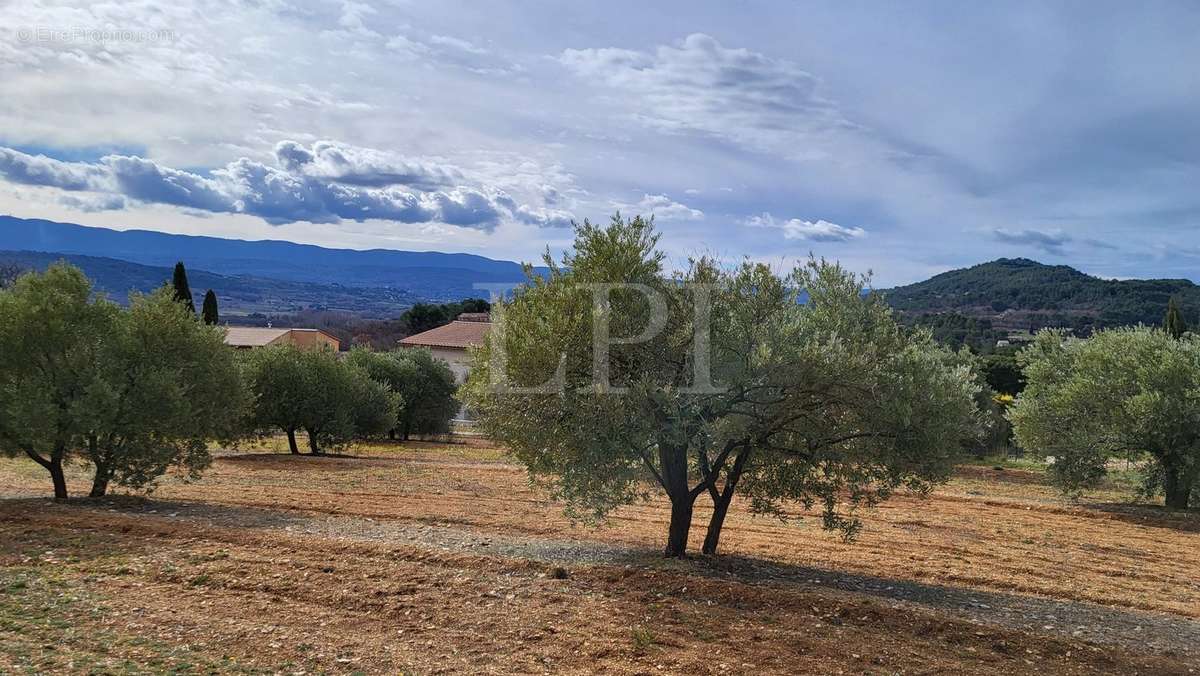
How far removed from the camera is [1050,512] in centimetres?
2781

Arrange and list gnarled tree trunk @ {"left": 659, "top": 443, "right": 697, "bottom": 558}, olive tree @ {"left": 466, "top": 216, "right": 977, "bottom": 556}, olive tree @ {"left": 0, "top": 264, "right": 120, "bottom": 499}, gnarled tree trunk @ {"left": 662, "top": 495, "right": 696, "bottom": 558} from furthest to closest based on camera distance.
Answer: olive tree @ {"left": 0, "top": 264, "right": 120, "bottom": 499} → gnarled tree trunk @ {"left": 662, "top": 495, "right": 696, "bottom": 558} → gnarled tree trunk @ {"left": 659, "top": 443, "right": 697, "bottom": 558} → olive tree @ {"left": 466, "top": 216, "right": 977, "bottom": 556}

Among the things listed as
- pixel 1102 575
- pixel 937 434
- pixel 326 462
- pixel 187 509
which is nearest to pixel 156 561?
pixel 187 509

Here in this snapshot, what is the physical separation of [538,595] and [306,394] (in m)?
30.7

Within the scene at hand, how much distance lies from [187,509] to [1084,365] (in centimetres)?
3010

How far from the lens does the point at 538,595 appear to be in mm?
12430

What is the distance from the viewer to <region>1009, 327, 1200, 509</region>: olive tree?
89.0 feet

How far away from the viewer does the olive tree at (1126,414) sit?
2714cm

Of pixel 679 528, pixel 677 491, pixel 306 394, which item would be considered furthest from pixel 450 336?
pixel 677 491

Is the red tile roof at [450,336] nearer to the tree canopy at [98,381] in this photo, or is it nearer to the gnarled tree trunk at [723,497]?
the tree canopy at [98,381]

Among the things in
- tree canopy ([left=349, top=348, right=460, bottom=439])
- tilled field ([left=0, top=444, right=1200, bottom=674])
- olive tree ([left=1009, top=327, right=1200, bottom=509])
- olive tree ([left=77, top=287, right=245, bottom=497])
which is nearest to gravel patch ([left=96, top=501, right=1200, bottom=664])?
tilled field ([left=0, top=444, right=1200, bottom=674])

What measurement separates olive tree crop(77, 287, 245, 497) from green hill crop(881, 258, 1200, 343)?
10627 centimetres

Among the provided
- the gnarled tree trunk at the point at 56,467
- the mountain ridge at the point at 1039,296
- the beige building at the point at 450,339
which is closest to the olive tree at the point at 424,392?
the beige building at the point at 450,339

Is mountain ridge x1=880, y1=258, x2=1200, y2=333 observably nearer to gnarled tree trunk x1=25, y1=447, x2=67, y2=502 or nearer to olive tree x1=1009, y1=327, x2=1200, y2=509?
olive tree x1=1009, y1=327, x2=1200, y2=509

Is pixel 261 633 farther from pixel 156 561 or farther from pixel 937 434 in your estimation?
pixel 937 434
